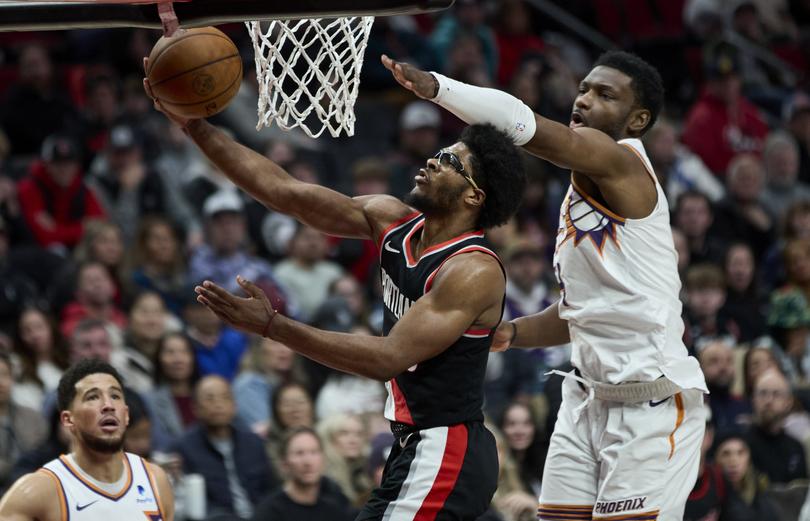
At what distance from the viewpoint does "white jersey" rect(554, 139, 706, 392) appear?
191 inches

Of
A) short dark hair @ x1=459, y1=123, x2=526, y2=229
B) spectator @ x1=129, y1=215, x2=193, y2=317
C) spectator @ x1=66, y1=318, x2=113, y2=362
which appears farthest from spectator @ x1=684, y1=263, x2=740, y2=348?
short dark hair @ x1=459, y1=123, x2=526, y2=229

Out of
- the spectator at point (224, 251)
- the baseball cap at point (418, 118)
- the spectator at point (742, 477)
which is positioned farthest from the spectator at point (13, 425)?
the baseball cap at point (418, 118)

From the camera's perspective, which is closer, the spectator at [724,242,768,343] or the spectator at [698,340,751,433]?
the spectator at [698,340,751,433]

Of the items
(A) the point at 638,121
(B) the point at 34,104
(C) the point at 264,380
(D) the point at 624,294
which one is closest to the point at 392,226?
(D) the point at 624,294

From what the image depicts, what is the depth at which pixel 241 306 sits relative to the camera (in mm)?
4105

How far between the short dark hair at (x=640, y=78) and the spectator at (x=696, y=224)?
5.36 meters

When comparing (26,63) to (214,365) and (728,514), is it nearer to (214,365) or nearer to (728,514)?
(214,365)

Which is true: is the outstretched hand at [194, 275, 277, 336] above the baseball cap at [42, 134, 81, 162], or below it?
below

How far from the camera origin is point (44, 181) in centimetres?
925

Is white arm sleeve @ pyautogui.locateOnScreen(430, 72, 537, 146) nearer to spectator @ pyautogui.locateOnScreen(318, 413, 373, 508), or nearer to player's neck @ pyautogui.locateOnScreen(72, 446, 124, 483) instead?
player's neck @ pyautogui.locateOnScreen(72, 446, 124, 483)

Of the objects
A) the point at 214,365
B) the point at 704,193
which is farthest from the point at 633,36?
the point at 214,365

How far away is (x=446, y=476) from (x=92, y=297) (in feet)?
13.8

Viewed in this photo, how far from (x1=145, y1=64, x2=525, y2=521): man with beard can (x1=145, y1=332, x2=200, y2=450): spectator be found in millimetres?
3076

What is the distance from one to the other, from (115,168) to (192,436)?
318cm
